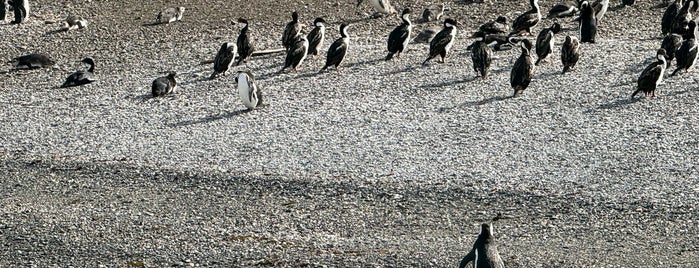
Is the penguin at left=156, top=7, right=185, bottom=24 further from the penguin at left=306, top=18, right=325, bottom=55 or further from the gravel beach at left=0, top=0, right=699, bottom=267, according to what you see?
the penguin at left=306, top=18, right=325, bottom=55

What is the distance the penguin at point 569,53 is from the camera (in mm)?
19703

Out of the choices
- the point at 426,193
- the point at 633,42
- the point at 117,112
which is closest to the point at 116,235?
the point at 426,193

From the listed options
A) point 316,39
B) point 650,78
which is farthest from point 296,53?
point 650,78

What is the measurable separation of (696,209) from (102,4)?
1585cm

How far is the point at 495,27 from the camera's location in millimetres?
21969

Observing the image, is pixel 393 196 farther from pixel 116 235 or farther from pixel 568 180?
pixel 116 235

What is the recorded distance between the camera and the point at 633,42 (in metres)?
21.4

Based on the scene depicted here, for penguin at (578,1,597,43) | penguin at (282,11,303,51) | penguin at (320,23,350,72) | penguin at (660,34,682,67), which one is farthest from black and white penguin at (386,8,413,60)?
penguin at (660,34,682,67)

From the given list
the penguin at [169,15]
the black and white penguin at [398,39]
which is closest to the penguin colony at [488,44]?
the black and white penguin at [398,39]

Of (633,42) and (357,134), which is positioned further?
(633,42)

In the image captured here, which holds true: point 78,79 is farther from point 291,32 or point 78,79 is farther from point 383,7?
point 383,7

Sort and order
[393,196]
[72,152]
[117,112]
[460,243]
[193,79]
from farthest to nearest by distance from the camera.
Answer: [193,79] → [117,112] → [72,152] → [393,196] → [460,243]

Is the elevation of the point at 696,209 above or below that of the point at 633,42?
below

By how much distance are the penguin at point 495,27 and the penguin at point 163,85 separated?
17.6ft
